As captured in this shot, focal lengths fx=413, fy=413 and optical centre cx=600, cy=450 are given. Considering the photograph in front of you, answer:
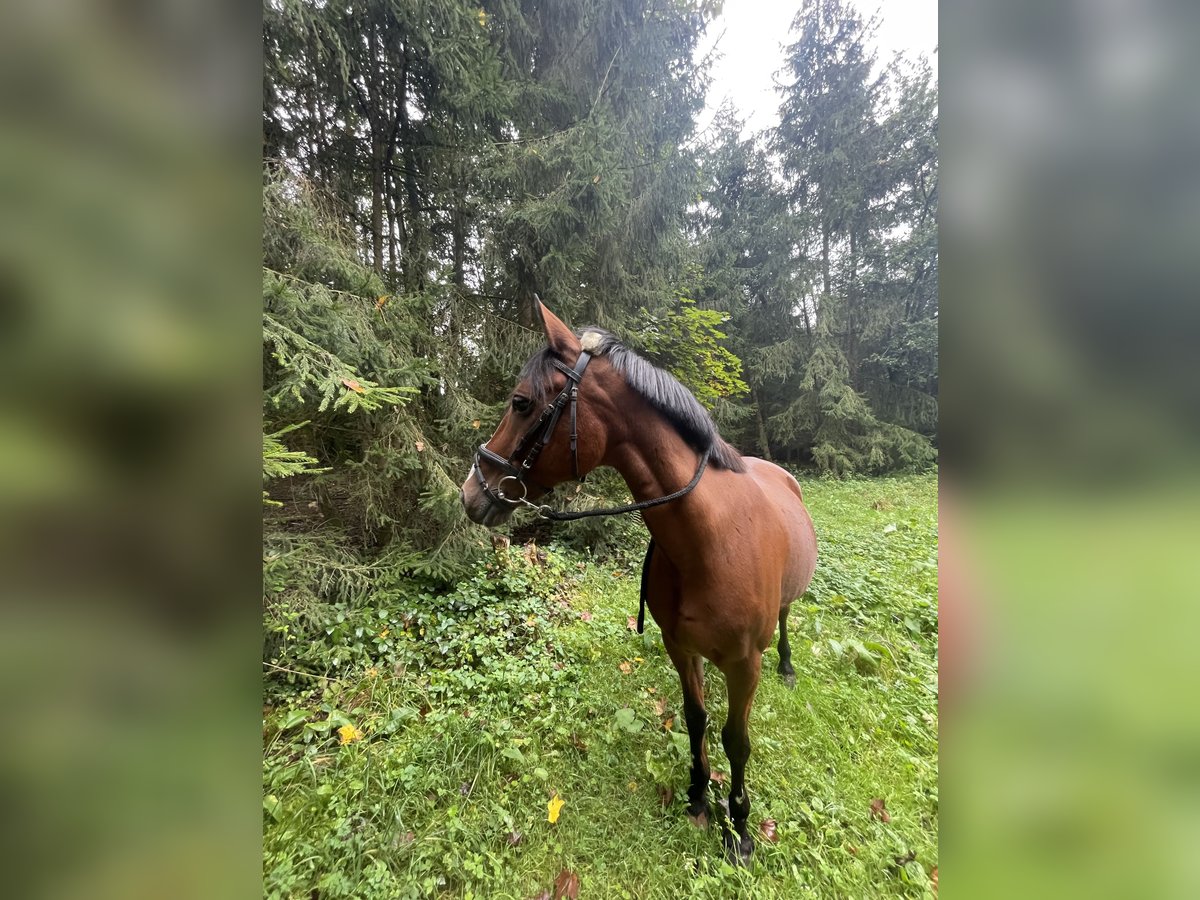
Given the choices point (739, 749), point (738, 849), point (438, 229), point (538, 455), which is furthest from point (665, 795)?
point (438, 229)

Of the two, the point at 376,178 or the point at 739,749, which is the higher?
the point at 376,178

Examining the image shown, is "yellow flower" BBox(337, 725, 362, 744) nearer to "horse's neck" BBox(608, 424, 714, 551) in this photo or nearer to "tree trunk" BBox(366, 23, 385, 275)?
"horse's neck" BBox(608, 424, 714, 551)

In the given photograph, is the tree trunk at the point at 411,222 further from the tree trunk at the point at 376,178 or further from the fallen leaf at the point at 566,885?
the fallen leaf at the point at 566,885

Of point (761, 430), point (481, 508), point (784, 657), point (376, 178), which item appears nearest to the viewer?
point (481, 508)

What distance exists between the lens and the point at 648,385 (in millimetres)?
1619

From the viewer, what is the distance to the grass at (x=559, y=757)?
1.85m

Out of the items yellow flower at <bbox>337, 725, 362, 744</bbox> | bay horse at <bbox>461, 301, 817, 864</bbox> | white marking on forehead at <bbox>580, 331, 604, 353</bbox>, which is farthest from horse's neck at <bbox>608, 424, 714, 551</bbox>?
yellow flower at <bbox>337, 725, 362, 744</bbox>

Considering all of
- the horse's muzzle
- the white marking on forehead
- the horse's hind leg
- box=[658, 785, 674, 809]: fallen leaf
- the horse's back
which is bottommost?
box=[658, 785, 674, 809]: fallen leaf

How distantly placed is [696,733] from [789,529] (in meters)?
1.21

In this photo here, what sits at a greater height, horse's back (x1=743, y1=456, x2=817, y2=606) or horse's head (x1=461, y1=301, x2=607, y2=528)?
horse's head (x1=461, y1=301, x2=607, y2=528)

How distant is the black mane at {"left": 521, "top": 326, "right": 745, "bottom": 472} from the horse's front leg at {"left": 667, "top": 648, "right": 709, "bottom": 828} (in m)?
1.17

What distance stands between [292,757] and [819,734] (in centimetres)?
307

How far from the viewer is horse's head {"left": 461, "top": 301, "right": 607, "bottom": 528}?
1.60 meters

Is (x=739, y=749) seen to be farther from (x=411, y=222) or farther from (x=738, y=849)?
(x=411, y=222)
